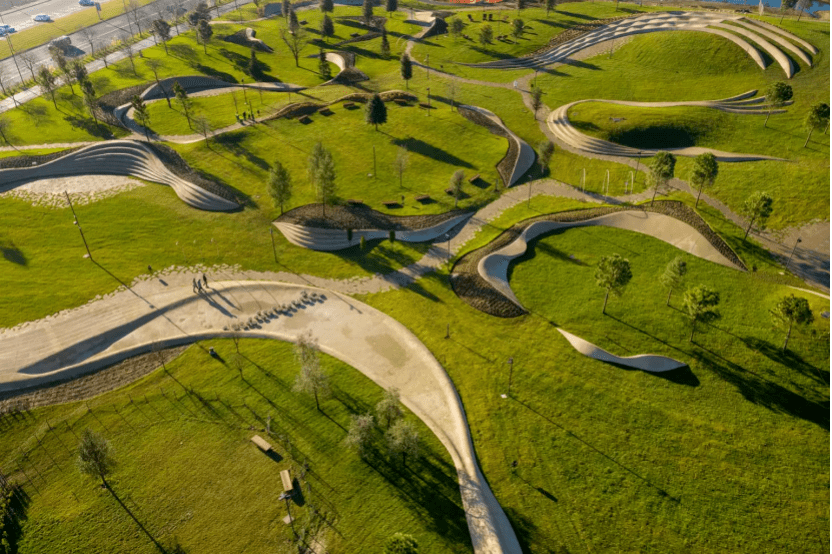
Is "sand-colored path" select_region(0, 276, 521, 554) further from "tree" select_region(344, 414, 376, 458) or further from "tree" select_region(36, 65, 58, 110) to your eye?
"tree" select_region(36, 65, 58, 110)

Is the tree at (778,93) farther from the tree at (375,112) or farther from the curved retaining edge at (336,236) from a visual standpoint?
the tree at (375,112)

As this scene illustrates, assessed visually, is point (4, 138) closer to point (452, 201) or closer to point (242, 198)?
point (242, 198)

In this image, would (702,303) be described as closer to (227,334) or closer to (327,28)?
→ (227,334)

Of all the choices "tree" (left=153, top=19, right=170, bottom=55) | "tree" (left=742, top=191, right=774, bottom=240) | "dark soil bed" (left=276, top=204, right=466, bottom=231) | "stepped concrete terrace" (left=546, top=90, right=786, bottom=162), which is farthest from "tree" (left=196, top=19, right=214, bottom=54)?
"tree" (left=742, top=191, right=774, bottom=240)

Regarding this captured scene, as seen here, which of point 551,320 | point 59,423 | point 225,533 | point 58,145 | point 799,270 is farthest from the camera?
point 58,145

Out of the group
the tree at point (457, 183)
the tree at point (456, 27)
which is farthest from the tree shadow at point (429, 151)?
the tree at point (456, 27)

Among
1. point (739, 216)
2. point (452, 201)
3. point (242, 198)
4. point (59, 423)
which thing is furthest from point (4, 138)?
point (739, 216)
